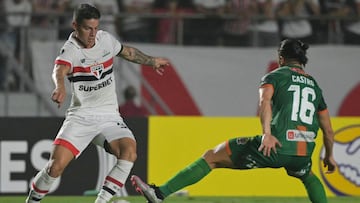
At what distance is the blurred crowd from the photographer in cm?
1645

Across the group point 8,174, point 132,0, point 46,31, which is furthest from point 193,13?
point 8,174

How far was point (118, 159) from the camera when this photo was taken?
32.7 ft

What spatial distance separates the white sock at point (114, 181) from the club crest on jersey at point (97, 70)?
88 centimetres

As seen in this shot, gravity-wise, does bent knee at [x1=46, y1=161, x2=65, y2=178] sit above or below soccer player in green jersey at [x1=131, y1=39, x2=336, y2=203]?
below

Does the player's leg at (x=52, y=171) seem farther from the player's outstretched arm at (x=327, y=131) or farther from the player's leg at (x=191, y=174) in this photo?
the player's outstretched arm at (x=327, y=131)

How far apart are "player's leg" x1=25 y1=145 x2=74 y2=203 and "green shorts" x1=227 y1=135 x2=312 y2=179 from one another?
1.59 metres

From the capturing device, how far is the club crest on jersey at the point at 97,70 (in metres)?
10.1

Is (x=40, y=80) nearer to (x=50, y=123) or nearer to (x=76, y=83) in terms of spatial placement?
(x=50, y=123)

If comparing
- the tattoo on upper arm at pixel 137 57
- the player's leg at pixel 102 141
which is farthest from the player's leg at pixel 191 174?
the tattoo on upper arm at pixel 137 57

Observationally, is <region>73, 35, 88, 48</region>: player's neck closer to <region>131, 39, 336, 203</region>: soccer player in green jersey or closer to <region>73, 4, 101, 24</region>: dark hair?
<region>73, 4, 101, 24</region>: dark hair

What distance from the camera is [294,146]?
9664mm

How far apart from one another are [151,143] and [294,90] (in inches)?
196

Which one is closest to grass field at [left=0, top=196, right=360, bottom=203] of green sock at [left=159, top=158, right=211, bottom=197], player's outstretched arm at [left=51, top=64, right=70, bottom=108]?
green sock at [left=159, top=158, right=211, bottom=197]

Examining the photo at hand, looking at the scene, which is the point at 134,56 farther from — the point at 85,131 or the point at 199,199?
the point at 199,199
